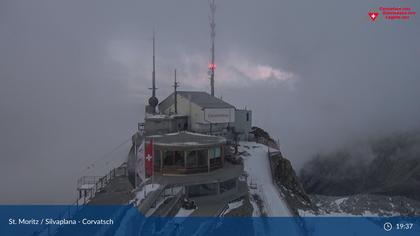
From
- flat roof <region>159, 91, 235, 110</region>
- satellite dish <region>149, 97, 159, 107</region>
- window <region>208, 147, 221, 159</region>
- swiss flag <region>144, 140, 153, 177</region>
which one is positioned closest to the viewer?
swiss flag <region>144, 140, 153, 177</region>

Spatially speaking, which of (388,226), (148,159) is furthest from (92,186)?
(388,226)

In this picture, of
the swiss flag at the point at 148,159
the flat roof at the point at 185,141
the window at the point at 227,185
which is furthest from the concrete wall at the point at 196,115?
the swiss flag at the point at 148,159

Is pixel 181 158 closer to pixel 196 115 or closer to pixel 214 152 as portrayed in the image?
pixel 214 152

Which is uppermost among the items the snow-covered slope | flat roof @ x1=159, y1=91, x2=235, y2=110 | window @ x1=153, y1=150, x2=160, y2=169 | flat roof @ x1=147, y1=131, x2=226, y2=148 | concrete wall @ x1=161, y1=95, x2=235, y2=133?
flat roof @ x1=159, y1=91, x2=235, y2=110

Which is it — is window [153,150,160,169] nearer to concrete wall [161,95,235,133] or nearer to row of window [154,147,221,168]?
row of window [154,147,221,168]

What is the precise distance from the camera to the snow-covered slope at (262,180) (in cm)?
2425

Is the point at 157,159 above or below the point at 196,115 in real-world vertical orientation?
below

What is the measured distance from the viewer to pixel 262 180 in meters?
30.5

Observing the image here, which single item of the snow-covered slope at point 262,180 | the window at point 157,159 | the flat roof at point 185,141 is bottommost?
the snow-covered slope at point 262,180

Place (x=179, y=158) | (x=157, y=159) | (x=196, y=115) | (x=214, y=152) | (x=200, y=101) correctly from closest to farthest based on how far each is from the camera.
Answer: (x=179, y=158) → (x=157, y=159) → (x=214, y=152) → (x=196, y=115) → (x=200, y=101)

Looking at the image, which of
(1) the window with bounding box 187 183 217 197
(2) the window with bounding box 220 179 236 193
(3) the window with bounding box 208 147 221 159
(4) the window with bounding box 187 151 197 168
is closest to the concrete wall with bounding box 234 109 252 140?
(3) the window with bounding box 208 147 221 159

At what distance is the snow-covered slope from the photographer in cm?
2425

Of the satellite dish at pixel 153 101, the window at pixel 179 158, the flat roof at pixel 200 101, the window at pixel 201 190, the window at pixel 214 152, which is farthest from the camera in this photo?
the satellite dish at pixel 153 101

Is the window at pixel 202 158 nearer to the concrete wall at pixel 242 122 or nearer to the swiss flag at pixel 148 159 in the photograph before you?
the swiss flag at pixel 148 159
